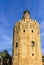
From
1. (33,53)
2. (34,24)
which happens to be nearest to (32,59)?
(33,53)

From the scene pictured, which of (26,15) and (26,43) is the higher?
(26,15)

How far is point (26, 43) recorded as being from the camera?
27609mm

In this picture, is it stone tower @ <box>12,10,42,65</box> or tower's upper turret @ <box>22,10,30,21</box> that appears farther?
tower's upper turret @ <box>22,10,30,21</box>

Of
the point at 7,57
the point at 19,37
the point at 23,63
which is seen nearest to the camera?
the point at 23,63

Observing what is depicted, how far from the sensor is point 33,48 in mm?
27453

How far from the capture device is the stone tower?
26.8 metres

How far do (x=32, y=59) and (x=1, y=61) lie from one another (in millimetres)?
7627

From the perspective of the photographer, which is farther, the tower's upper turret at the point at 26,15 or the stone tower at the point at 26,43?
the tower's upper turret at the point at 26,15

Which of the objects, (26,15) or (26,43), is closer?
(26,43)

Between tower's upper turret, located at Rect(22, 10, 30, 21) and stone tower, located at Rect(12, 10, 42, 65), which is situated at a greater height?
tower's upper turret, located at Rect(22, 10, 30, 21)

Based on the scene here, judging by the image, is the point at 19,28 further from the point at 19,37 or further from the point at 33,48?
the point at 33,48

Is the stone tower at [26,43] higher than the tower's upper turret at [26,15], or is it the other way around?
the tower's upper turret at [26,15]

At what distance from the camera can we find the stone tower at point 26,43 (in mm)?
26812

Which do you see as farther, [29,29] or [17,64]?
[29,29]
